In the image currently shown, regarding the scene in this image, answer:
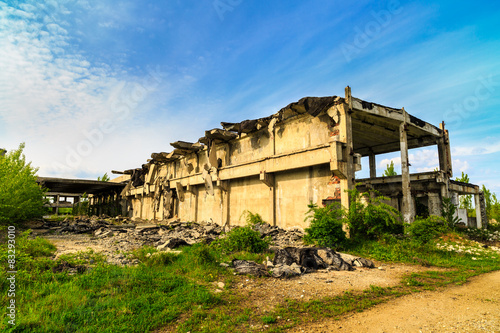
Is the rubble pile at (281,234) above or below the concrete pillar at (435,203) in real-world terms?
below

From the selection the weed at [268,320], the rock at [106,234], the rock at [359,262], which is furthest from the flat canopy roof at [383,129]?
the rock at [106,234]

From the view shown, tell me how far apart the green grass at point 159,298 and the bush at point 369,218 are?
245 cm

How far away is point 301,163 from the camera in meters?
12.4

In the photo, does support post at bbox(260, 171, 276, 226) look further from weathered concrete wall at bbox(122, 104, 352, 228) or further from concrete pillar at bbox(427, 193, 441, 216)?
concrete pillar at bbox(427, 193, 441, 216)

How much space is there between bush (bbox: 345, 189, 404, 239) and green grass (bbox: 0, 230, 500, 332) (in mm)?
2450

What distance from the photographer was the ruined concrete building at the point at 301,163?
1147 centimetres

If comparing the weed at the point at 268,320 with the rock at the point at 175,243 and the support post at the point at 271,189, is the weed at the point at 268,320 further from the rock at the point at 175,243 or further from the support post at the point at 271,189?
the support post at the point at 271,189

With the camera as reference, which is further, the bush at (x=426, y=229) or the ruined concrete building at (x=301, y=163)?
the ruined concrete building at (x=301, y=163)

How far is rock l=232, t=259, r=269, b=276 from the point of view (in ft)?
21.5

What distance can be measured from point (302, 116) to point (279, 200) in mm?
4301

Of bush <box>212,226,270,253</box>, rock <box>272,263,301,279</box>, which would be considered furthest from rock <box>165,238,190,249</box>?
rock <box>272,263,301,279</box>

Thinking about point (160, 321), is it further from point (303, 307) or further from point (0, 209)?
point (0, 209)

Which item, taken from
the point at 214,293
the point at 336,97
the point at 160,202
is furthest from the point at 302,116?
the point at 160,202

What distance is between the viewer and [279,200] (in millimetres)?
13836
